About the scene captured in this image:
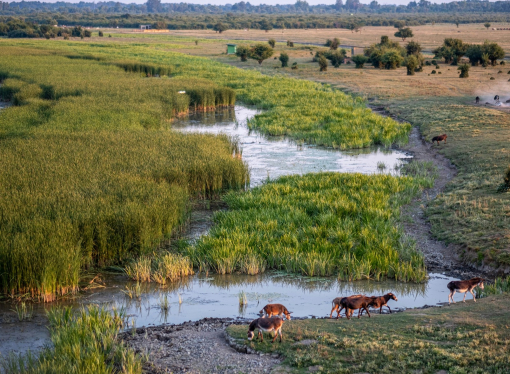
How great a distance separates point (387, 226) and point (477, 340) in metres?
5.41

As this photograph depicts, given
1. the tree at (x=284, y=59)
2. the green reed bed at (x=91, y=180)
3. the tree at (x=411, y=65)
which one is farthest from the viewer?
the tree at (x=284, y=59)

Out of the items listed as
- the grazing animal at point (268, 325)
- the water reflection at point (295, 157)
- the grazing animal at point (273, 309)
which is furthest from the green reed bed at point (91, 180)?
the grazing animal at point (268, 325)

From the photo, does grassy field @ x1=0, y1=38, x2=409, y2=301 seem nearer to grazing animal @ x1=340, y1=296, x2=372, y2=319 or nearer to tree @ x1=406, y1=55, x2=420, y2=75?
grazing animal @ x1=340, y1=296, x2=372, y2=319

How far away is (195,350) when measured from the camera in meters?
6.46

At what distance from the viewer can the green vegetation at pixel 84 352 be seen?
5.50 metres

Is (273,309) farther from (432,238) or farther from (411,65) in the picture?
(411,65)

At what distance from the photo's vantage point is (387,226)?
36.9ft

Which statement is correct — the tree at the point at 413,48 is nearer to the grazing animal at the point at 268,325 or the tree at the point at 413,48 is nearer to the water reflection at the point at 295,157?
the water reflection at the point at 295,157

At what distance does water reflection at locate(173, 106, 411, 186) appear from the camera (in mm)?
17250

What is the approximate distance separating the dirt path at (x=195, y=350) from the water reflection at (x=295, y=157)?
8.62 meters

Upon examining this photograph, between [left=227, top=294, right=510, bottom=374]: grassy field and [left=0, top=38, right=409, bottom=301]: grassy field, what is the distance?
3870 millimetres

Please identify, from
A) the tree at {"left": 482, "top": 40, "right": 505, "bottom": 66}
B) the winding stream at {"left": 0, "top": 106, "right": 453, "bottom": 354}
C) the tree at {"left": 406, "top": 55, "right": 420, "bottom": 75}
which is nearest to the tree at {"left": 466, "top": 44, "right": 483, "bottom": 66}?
the tree at {"left": 482, "top": 40, "right": 505, "bottom": 66}

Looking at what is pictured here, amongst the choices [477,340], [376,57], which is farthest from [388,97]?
[477,340]

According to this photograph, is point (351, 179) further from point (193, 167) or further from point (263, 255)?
point (263, 255)
